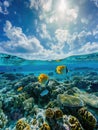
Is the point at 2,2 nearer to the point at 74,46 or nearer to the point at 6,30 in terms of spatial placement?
the point at 6,30

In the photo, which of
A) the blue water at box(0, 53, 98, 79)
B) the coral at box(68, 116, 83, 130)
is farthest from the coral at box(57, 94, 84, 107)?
the blue water at box(0, 53, 98, 79)

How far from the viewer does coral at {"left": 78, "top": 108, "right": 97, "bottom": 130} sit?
446 centimetres

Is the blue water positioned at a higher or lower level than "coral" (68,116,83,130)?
higher

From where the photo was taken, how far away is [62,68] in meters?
6.37

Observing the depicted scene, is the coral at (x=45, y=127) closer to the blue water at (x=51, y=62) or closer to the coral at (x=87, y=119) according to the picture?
the coral at (x=87, y=119)

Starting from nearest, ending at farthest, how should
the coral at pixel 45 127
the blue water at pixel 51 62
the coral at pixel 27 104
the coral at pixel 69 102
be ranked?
1. the coral at pixel 45 127
2. the coral at pixel 69 102
3. the coral at pixel 27 104
4. the blue water at pixel 51 62

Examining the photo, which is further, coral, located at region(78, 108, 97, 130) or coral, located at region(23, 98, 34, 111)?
coral, located at region(23, 98, 34, 111)

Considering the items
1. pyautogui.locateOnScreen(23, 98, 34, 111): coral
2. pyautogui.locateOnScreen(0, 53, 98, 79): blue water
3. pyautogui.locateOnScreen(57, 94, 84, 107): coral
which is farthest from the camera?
pyautogui.locateOnScreen(0, 53, 98, 79): blue water

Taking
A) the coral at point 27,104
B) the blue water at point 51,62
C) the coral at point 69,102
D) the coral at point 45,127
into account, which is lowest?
the coral at point 45,127

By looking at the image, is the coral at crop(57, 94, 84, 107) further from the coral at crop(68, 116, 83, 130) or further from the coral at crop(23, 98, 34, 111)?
the coral at crop(23, 98, 34, 111)

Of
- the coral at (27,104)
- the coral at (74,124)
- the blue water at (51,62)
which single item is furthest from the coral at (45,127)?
the blue water at (51,62)

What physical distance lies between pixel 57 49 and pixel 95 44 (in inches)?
214

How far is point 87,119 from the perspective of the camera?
4.54m

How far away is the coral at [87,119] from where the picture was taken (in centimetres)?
446
